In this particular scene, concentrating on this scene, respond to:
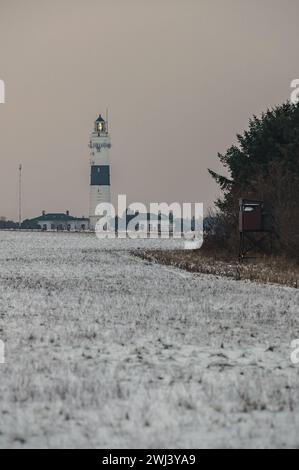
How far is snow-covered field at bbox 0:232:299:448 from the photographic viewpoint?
19.5 ft

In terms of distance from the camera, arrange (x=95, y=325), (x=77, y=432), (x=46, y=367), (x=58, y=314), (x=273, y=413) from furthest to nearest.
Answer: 1. (x=58, y=314)
2. (x=95, y=325)
3. (x=46, y=367)
4. (x=273, y=413)
5. (x=77, y=432)

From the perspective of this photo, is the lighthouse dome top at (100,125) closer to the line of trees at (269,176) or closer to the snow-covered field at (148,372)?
the line of trees at (269,176)

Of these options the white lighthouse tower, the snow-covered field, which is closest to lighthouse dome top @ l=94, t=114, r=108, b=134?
the white lighthouse tower

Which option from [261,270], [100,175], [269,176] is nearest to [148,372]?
[261,270]

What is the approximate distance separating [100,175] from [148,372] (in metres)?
145

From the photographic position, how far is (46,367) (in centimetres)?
857

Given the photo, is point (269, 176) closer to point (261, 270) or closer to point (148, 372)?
point (261, 270)

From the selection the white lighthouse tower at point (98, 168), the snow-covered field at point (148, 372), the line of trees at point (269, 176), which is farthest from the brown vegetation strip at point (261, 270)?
the white lighthouse tower at point (98, 168)

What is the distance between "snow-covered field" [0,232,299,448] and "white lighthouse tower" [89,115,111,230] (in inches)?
5206

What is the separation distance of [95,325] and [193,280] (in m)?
10.8

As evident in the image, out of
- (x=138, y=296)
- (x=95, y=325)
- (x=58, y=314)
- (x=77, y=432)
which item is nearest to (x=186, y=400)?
(x=77, y=432)

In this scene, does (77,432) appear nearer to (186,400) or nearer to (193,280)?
(186,400)

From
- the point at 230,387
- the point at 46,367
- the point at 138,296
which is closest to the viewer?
the point at 230,387

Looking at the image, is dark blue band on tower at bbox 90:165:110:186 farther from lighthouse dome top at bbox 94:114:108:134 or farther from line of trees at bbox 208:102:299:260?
line of trees at bbox 208:102:299:260
